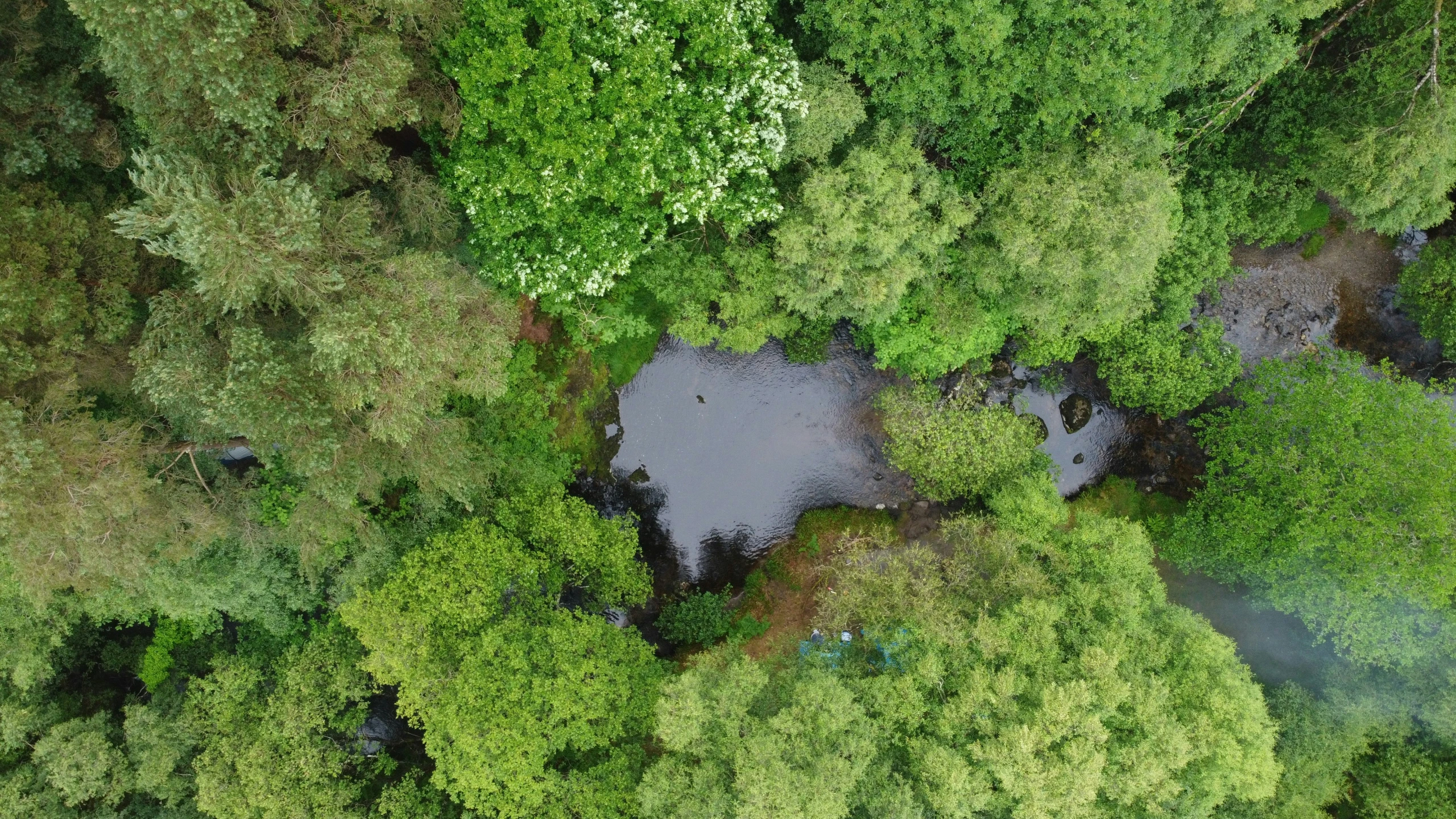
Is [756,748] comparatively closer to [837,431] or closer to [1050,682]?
[1050,682]

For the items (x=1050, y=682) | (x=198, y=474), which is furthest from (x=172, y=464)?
(x=1050, y=682)

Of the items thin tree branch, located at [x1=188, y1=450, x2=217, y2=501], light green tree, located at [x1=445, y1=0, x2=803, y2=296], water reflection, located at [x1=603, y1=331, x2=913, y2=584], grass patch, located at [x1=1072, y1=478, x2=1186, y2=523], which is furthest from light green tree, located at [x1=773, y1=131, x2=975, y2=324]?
thin tree branch, located at [x1=188, y1=450, x2=217, y2=501]

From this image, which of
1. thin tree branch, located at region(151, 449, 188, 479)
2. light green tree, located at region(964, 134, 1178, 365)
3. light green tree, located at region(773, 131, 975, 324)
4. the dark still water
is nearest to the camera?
light green tree, located at region(964, 134, 1178, 365)

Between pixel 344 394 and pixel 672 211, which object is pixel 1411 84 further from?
pixel 344 394

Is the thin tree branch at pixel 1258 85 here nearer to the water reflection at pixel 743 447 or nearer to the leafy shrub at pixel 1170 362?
the leafy shrub at pixel 1170 362

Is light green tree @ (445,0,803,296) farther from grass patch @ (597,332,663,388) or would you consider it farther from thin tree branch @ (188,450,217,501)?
thin tree branch @ (188,450,217,501)
